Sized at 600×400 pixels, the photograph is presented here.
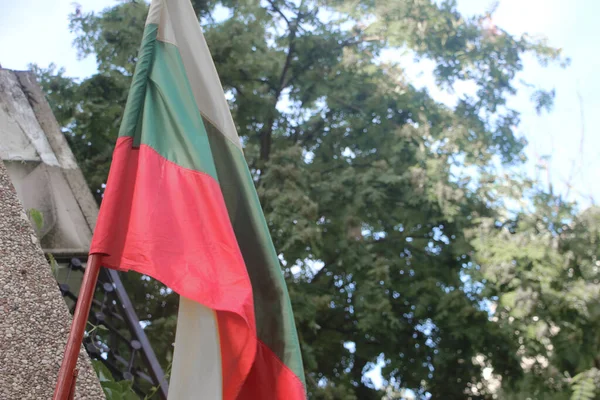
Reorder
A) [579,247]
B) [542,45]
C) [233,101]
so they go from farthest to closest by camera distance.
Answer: [542,45]
[233,101]
[579,247]

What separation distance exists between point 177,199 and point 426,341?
23.7ft

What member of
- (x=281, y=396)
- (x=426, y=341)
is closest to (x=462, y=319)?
(x=426, y=341)

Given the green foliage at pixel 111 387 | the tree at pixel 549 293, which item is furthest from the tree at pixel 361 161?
the green foliage at pixel 111 387

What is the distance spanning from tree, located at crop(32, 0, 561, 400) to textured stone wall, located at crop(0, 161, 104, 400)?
527 cm

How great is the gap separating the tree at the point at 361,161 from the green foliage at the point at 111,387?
419 cm

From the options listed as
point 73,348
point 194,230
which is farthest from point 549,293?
point 73,348

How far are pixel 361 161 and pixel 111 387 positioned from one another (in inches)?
281

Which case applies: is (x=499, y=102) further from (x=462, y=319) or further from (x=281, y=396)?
(x=281, y=396)

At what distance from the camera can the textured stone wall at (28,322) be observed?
102 inches

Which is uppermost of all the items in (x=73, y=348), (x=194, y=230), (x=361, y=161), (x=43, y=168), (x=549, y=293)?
(x=361, y=161)

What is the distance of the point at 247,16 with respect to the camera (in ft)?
33.8

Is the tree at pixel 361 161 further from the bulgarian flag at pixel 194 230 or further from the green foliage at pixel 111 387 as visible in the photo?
the bulgarian flag at pixel 194 230

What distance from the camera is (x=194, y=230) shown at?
2.73 meters

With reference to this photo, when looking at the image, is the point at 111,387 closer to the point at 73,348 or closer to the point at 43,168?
the point at 73,348
